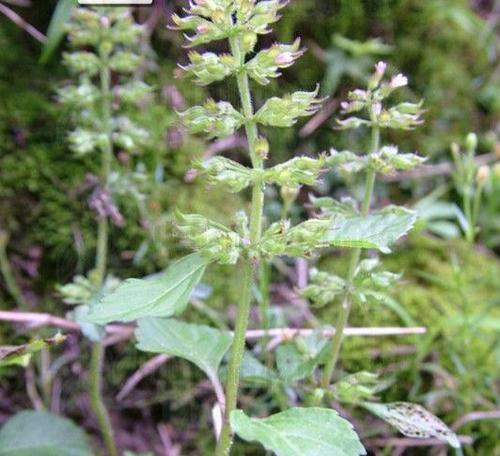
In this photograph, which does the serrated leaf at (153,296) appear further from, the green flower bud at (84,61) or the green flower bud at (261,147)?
the green flower bud at (84,61)

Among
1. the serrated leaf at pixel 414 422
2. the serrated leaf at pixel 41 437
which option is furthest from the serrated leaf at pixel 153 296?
the serrated leaf at pixel 41 437

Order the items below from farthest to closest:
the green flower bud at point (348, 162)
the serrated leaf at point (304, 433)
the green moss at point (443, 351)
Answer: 1. the green moss at point (443, 351)
2. the green flower bud at point (348, 162)
3. the serrated leaf at point (304, 433)

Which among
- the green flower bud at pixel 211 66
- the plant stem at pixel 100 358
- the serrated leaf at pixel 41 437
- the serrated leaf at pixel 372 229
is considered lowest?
the serrated leaf at pixel 41 437

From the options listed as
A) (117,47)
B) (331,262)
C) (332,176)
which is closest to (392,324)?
(331,262)

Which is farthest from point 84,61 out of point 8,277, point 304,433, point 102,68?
point 304,433

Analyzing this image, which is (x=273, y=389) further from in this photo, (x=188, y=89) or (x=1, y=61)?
(x=1, y=61)

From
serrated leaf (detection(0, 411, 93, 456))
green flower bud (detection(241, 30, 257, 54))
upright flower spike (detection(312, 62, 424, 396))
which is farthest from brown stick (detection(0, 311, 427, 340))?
green flower bud (detection(241, 30, 257, 54))
